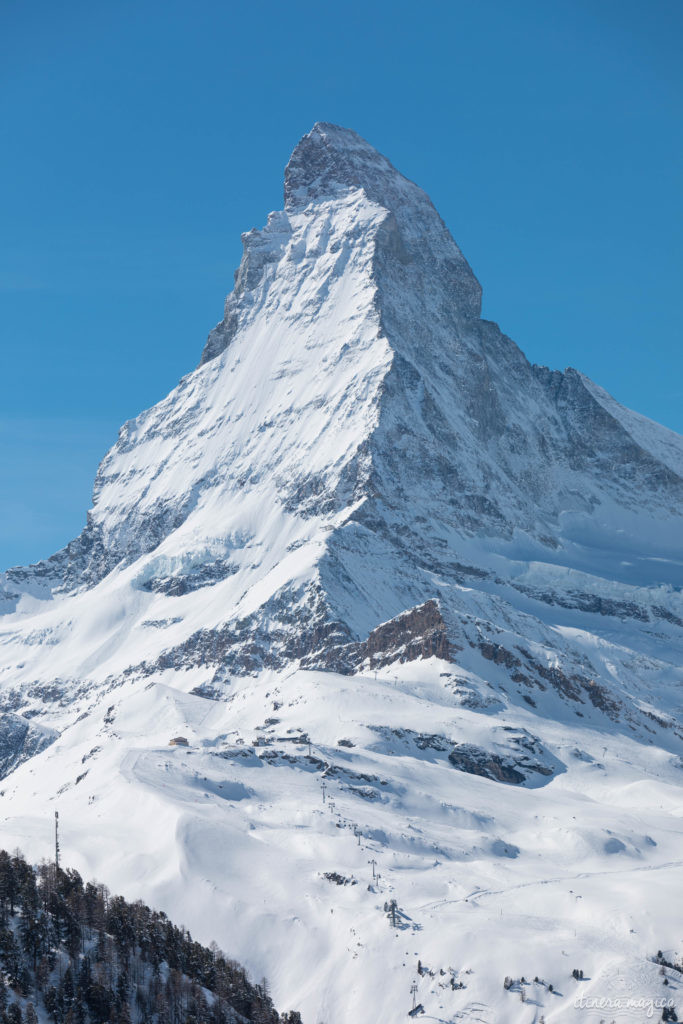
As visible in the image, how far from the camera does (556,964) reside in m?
168

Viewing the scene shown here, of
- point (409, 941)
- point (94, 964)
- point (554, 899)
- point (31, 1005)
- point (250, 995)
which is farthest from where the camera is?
point (554, 899)

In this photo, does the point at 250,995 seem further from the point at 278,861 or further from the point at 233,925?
the point at 278,861

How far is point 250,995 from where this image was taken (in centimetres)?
15762

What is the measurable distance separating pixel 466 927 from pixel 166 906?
133ft

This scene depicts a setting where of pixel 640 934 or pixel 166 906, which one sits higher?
pixel 640 934

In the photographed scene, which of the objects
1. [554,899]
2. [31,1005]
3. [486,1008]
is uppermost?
[554,899]

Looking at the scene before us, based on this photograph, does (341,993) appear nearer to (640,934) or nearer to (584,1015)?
(584,1015)

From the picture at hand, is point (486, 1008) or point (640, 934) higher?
point (640, 934)

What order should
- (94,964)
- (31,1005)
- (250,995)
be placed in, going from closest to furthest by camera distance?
(31,1005) < (94,964) < (250,995)

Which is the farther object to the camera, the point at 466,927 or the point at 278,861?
the point at 278,861

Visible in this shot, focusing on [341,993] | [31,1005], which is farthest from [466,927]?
[31,1005]

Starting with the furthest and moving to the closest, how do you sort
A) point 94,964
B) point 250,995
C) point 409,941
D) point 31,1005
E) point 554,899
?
1. point 554,899
2. point 409,941
3. point 250,995
4. point 94,964
5. point 31,1005

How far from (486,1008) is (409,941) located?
15354 mm

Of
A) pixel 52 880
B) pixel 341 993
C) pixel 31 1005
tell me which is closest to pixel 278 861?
pixel 341 993
